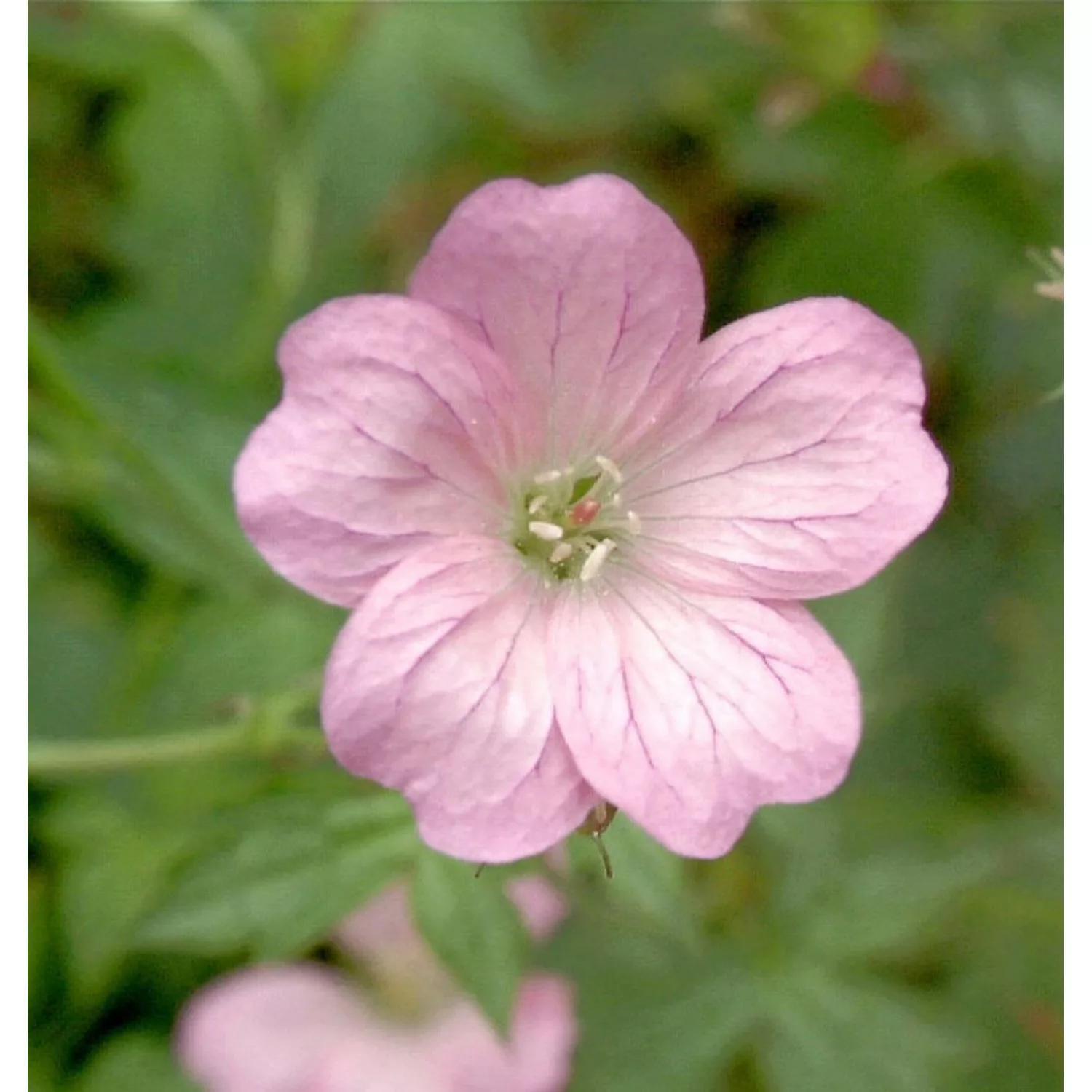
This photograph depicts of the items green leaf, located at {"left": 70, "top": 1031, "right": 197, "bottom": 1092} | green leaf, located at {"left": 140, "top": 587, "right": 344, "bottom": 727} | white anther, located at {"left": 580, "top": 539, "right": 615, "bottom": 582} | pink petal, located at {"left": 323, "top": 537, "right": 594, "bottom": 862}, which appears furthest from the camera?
green leaf, located at {"left": 70, "top": 1031, "right": 197, "bottom": 1092}

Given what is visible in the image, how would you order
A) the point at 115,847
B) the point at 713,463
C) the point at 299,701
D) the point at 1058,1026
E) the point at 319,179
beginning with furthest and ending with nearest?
the point at 319,179 < the point at 1058,1026 < the point at 115,847 < the point at 299,701 < the point at 713,463

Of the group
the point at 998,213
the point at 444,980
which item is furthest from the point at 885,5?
the point at 444,980

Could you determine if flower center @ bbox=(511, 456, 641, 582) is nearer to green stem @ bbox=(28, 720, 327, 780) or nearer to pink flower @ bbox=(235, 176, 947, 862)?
pink flower @ bbox=(235, 176, 947, 862)

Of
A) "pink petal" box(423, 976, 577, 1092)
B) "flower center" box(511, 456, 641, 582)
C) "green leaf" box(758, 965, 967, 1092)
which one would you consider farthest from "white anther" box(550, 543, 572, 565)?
"green leaf" box(758, 965, 967, 1092)

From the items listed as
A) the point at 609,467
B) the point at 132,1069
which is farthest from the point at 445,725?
the point at 132,1069

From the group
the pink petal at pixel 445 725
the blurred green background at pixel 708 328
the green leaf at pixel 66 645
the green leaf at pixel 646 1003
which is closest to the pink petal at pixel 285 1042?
the blurred green background at pixel 708 328

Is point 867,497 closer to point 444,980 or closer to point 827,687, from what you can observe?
point 827,687

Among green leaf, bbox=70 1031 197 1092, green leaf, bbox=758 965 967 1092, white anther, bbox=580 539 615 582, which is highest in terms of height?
white anther, bbox=580 539 615 582
